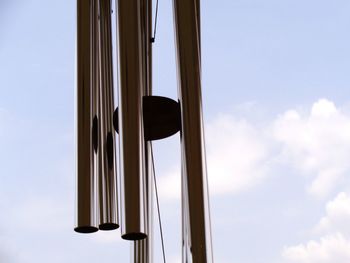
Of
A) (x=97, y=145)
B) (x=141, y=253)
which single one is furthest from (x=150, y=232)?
(x=97, y=145)

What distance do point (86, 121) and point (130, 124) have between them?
0.36 metres

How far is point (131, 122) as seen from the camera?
10.6 feet

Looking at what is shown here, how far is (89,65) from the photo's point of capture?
144 inches

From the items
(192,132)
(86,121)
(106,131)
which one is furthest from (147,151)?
(192,132)

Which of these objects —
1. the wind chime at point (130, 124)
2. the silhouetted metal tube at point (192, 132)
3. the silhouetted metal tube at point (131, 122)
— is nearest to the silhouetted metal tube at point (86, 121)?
the wind chime at point (130, 124)

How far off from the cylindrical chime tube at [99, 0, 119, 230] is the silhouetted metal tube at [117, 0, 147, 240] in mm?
354

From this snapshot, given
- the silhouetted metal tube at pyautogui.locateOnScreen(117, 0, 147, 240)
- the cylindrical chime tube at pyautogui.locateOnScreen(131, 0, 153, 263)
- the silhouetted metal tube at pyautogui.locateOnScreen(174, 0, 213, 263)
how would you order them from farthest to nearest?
the cylindrical chime tube at pyautogui.locateOnScreen(131, 0, 153, 263), the silhouetted metal tube at pyautogui.locateOnScreen(174, 0, 213, 263), the silhouetted metal tube at pyautogui.locateOnScreen(117, 0, 147, 240)

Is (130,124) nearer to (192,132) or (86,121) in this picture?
(192,132)

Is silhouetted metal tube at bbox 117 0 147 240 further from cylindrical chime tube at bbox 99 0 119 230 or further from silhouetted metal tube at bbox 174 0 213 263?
cylindrical chime tube at bbox 99 0 119 230

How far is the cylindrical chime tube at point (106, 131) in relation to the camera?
→ 136 inches

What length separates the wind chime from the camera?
122 inches

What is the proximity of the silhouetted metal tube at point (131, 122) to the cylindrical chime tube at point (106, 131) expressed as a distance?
354 millimetres

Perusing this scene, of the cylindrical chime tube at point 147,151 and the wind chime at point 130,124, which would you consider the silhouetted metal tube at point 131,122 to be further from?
the cylindrical chime tube at point 147,151

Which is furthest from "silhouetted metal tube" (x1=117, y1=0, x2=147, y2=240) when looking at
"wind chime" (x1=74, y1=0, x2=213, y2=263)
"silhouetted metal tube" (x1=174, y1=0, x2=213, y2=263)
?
"silhouetted metal tube" (x1=174, y1=0, x2=213, y2=263)
